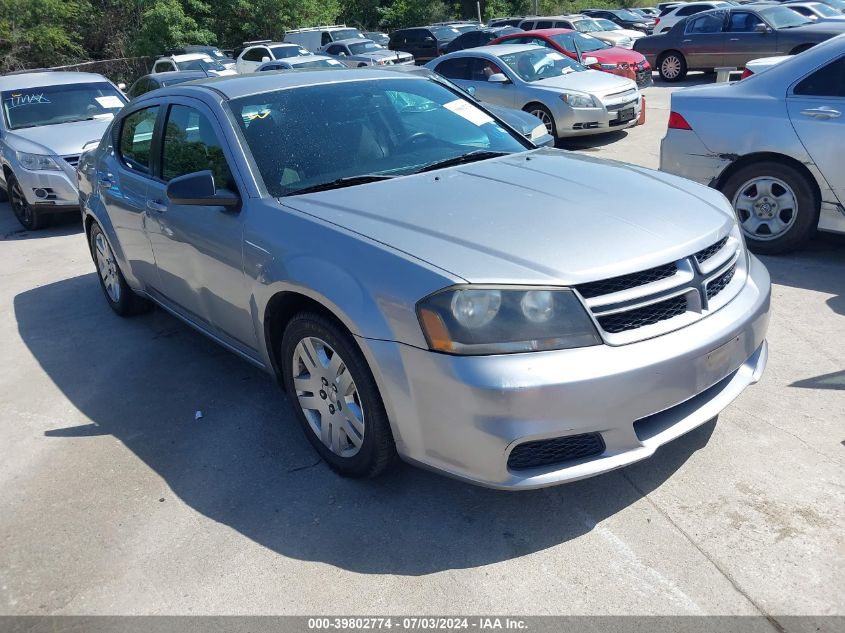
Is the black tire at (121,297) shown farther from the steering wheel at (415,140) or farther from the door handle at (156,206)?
the steering wheel at (415,140)

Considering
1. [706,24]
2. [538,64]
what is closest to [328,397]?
[538,64]

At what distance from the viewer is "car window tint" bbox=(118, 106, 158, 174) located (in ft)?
15.8

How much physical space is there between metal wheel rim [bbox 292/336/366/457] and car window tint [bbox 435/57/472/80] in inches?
393

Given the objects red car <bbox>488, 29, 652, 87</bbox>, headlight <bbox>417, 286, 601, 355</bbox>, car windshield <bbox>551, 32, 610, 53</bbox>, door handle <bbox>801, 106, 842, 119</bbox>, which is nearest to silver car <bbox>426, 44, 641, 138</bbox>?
red car <bbox>488, 29, 652, 87</bbox>

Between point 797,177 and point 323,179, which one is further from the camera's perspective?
point 797,177

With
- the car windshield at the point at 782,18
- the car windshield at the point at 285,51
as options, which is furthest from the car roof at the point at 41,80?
the car windshield at the point at 782,18

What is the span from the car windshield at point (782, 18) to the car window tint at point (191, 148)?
15.6m

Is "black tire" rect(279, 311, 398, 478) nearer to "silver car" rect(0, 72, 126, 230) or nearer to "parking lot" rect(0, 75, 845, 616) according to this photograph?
"parking lot" rect(0, 75, 845, 616)

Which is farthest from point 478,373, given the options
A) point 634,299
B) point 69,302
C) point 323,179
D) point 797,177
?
point 69,302

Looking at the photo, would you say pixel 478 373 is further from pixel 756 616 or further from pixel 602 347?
pixel 756 616

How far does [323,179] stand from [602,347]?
5.53 ft

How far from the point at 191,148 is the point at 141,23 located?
3557 centimetres

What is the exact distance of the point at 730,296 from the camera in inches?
125

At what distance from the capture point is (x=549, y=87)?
11.6m
